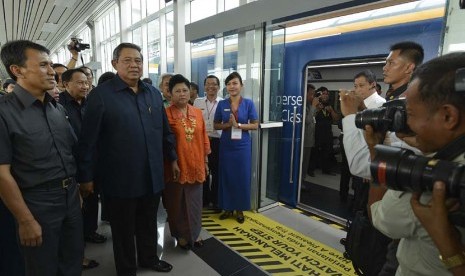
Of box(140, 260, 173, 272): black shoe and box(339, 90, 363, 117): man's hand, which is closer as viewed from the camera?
box(339, 90, 363, 117): man's hand

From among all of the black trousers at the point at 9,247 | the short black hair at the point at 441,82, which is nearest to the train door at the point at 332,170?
the short black hair at the point at 441,82

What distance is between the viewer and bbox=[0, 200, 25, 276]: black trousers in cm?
186

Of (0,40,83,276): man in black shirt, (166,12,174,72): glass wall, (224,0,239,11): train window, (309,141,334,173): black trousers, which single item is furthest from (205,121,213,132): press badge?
(166,12,174,72): glass wall

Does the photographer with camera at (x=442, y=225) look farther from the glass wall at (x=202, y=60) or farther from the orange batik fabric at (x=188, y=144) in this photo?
the glass wall at (x=202, y=60)

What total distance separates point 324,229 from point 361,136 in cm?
226

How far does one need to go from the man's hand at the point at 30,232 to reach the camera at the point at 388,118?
1.63 m

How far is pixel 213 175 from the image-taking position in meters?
3.73

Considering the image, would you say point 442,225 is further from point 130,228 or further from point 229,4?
point 229,4

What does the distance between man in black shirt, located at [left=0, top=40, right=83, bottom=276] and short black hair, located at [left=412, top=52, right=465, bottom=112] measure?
1.72 m

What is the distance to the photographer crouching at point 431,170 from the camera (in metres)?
0.67

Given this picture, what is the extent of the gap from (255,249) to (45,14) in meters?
9.86

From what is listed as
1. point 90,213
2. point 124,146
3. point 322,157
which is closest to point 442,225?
point 124,146

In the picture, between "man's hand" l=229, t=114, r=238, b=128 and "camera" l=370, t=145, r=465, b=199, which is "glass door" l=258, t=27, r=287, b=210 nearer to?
"man's hand" l=229, t=114, r=238, b=128

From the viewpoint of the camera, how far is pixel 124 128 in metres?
2.02
